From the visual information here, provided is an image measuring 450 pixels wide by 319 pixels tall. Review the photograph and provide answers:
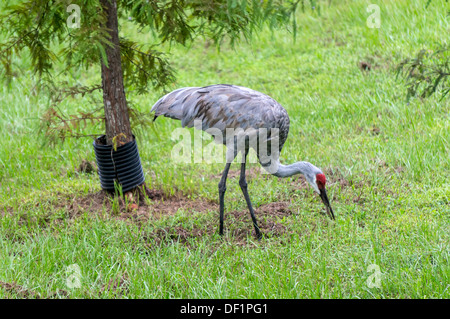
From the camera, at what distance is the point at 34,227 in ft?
17.6

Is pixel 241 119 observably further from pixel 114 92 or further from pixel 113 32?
pixel 113 32

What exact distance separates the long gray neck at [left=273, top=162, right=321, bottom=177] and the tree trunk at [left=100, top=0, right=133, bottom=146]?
1.63 metres

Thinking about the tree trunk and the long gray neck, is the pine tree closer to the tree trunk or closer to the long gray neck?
the tree trunk

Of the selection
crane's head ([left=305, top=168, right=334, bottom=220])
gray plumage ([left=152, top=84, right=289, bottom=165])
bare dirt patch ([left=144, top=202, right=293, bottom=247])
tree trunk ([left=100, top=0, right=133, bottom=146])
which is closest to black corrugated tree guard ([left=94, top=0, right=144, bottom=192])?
tree trunk ([left=100, top=0, right=133, bottom=146])

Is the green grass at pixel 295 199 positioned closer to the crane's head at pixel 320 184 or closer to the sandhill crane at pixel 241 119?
the crane's head at pixel 320 184

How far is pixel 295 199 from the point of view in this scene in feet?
19.4

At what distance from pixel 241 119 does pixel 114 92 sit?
1381mm

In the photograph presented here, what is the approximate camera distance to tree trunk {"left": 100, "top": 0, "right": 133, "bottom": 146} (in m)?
5.36


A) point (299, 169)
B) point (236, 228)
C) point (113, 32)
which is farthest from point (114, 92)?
point (299, 169)

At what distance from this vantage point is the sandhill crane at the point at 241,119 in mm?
5109

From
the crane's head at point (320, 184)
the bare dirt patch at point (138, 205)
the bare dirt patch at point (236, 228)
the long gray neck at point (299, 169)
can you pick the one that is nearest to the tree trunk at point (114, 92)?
the bare dirt patch at point (138, 205)

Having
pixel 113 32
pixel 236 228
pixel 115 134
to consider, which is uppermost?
pixel 113 32

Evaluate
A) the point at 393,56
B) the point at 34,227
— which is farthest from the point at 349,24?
the point at 34,227

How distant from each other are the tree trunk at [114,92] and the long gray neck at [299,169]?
1.63 metres
